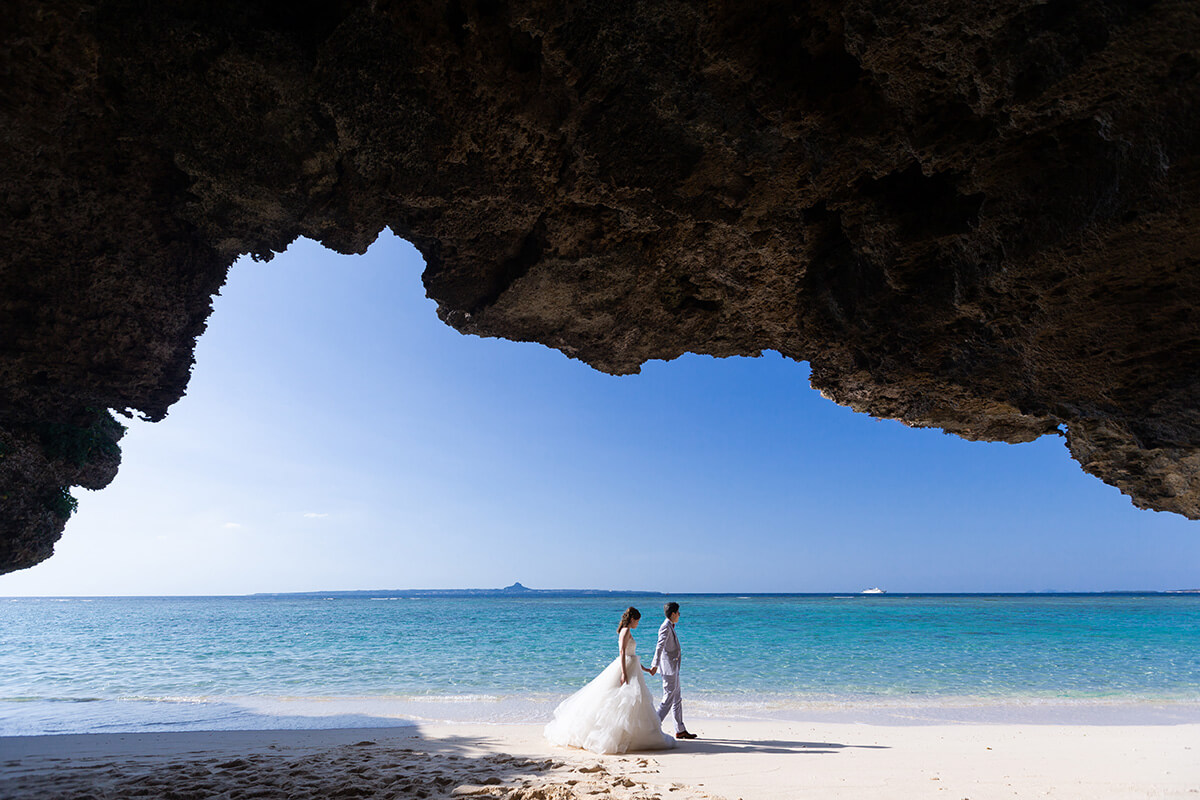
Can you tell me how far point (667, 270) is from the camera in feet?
14.3

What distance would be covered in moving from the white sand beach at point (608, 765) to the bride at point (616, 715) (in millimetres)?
165

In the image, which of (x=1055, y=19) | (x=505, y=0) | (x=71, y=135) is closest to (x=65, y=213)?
(x=71, y=135)

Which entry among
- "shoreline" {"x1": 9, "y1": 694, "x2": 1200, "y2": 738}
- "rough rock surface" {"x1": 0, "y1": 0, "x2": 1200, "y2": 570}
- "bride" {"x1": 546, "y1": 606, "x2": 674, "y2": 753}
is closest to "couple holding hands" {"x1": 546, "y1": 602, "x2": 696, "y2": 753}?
"bride" {"x1": 546, "y1": 606, "x2": 674, "y2": 753}

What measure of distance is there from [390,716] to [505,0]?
8781mm

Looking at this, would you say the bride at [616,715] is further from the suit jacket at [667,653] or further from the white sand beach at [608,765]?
the suit jacket at [667,653]

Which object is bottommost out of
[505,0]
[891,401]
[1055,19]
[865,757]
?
[865,757]

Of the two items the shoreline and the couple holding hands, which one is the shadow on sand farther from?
the shoreline

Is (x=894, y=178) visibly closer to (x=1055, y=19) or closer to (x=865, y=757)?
(x=1055, y=19)

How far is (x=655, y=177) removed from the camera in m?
3.45

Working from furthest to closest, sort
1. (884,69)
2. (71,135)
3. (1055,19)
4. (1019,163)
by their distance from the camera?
1. (71,135)
2. (1019,163)
3. (884,69)
4. (1055,19)

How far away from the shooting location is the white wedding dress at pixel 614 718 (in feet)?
18.0

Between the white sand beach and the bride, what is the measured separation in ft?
0.54

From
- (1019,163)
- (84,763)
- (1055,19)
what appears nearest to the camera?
(1055,19)

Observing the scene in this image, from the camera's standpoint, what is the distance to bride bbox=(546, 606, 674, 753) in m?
5.48
